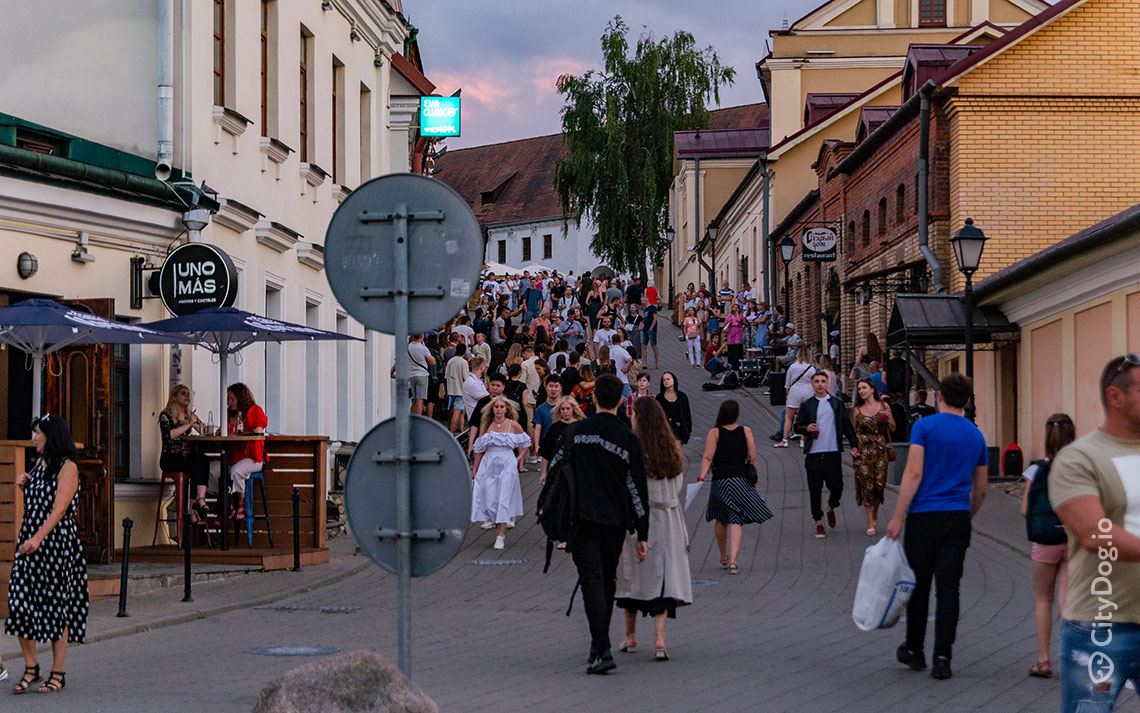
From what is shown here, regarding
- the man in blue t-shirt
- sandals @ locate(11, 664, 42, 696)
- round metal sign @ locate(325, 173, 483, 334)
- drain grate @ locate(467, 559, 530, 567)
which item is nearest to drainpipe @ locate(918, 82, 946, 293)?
drain grate @ locate(467, 559, 530, 567)

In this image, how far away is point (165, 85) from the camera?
1695 cm

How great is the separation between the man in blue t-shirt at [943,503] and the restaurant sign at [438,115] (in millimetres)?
23637

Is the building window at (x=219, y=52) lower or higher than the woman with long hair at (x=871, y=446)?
higher

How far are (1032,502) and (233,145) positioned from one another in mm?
12191

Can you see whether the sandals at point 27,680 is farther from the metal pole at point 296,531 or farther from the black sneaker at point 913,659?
the metal pole at point 296,531

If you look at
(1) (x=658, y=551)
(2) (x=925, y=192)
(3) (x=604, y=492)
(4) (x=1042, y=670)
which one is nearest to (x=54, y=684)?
(3) (x=604, y=492)

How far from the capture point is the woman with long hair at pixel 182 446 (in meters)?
16.0

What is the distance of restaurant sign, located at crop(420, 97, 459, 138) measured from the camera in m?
32.4

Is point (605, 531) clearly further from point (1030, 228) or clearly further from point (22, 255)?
point (1030, 228)

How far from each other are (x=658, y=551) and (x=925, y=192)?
21454 mm

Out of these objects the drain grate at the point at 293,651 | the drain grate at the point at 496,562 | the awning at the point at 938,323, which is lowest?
the drain grate at the point at 496,562

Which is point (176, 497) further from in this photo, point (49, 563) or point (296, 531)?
point (49, 563)

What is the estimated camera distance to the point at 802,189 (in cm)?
5081

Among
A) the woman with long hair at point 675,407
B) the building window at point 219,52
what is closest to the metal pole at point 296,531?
the woman with long hair at point 675,407
